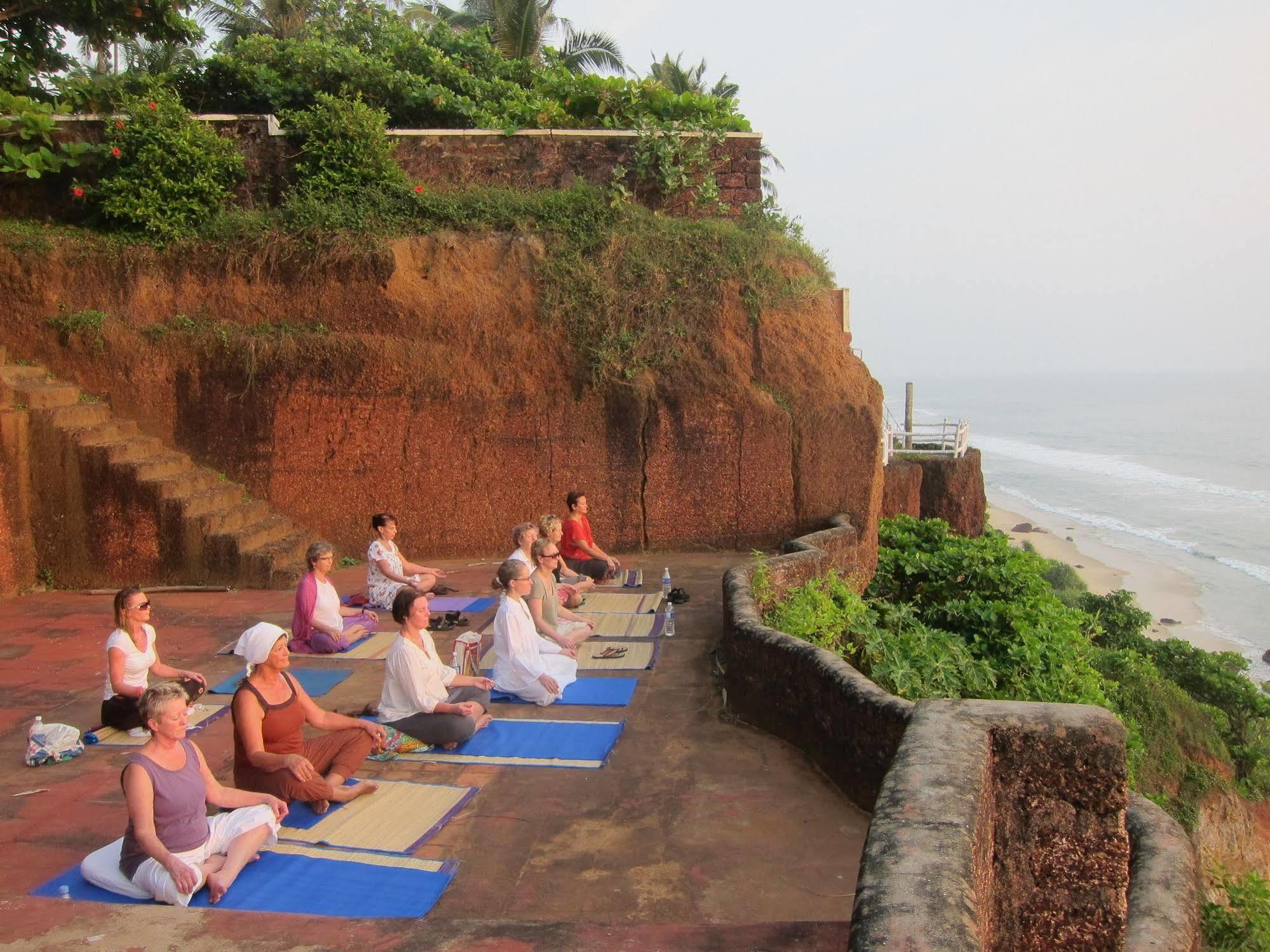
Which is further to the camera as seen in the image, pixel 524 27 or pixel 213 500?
pixel 524 27

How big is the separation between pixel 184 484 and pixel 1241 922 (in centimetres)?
1030

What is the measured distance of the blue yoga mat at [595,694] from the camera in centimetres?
671

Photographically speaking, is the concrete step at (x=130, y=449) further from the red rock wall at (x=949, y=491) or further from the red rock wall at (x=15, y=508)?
the red rock wall at (x=949, y=491)

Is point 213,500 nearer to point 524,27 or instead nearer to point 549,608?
point 549,608

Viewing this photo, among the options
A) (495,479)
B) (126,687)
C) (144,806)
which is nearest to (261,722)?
(144,806)

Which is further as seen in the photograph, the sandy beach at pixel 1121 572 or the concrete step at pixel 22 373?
the sandy beach at pixel 1121 572

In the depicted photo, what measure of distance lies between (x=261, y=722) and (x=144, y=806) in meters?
0.91

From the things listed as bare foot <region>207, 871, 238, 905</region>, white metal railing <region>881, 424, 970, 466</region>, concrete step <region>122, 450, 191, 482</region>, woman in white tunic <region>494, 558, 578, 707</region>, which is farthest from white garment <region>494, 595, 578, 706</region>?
white metal railing <region>881, 424, 970, 466</region>

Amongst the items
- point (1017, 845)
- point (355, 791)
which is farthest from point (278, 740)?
point (1017, 845)

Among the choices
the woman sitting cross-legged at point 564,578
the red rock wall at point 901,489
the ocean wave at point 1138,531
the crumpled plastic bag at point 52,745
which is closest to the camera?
the crumpled plastic bag at point 52,745

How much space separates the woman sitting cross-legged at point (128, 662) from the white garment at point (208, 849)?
179cm

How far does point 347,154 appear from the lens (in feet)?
40.9

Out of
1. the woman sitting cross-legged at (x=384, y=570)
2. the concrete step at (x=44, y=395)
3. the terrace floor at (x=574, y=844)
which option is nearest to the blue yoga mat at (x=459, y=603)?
the woman sitting cross-legged at (x=384, y=570)

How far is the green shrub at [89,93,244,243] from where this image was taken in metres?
11.9
